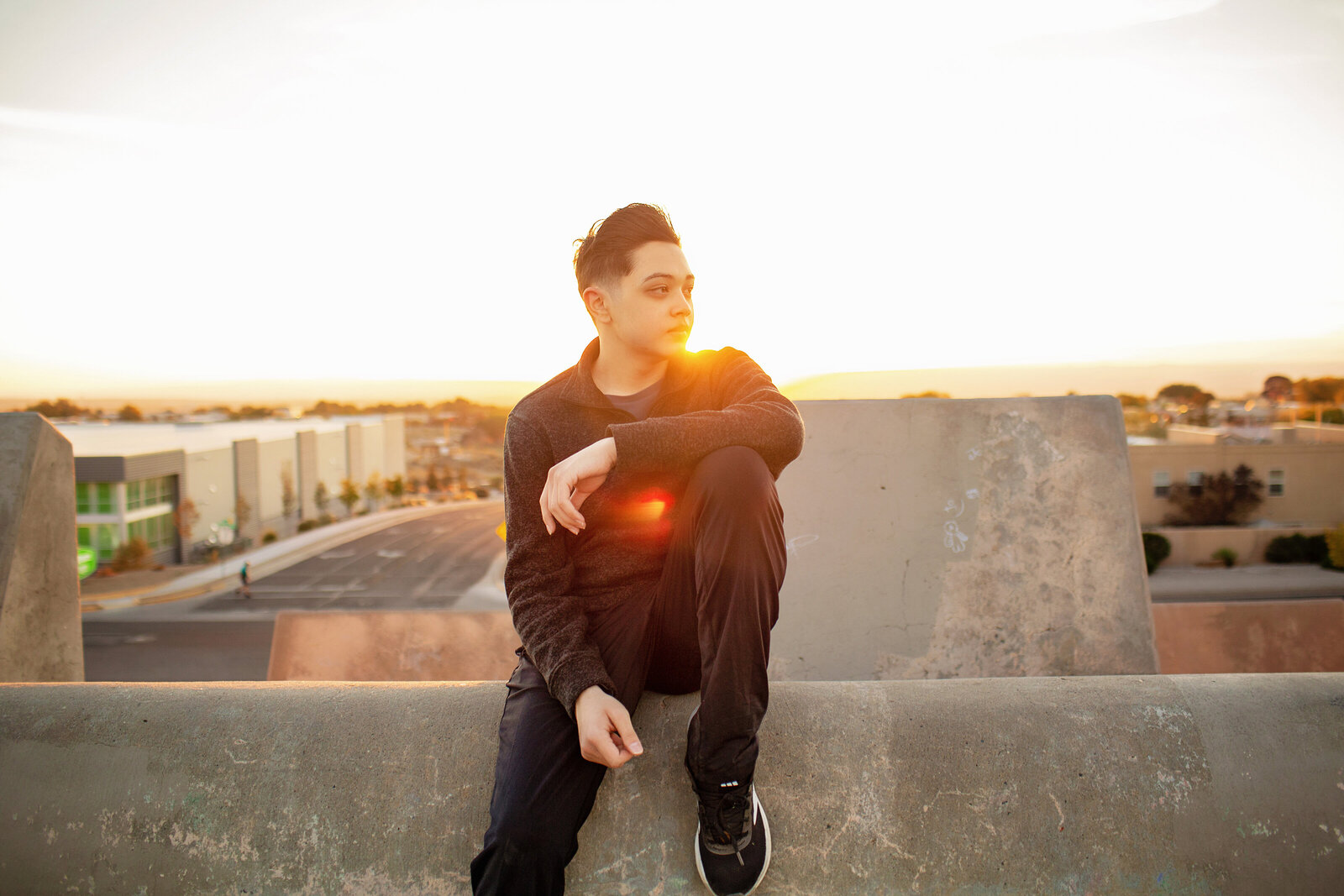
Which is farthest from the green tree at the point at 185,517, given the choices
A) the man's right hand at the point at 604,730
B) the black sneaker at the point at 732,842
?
the black sneaker at the point at 732,842

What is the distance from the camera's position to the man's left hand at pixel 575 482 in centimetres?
145

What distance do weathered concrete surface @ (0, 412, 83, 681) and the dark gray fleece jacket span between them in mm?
2274

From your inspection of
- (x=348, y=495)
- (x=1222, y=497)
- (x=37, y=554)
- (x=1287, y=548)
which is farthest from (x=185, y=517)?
(x=1287, y=548)

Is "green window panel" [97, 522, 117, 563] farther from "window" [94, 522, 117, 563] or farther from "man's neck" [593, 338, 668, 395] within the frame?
"man's neck" [593, 338, 668, 395]


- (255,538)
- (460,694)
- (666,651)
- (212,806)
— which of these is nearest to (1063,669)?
(666,651)

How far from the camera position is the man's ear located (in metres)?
1.80

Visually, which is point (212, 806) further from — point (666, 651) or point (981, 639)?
point (981, 639)

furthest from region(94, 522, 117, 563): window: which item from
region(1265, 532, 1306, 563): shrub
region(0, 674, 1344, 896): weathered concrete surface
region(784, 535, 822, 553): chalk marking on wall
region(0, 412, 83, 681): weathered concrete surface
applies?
region(1265, 532, 1306, 563): shrub

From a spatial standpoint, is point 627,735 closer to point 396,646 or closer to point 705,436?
point 705,436

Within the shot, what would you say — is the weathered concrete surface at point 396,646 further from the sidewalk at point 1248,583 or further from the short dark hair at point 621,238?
the sidewalk at point 1248,583

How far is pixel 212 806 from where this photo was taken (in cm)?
158

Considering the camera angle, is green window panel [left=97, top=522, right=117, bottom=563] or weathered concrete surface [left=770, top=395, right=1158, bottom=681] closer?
weathered concrete surface [left=770, top=395, right=1158, bottom=681]

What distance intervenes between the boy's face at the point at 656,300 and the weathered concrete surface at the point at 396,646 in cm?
380

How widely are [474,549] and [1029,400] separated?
170 ft
